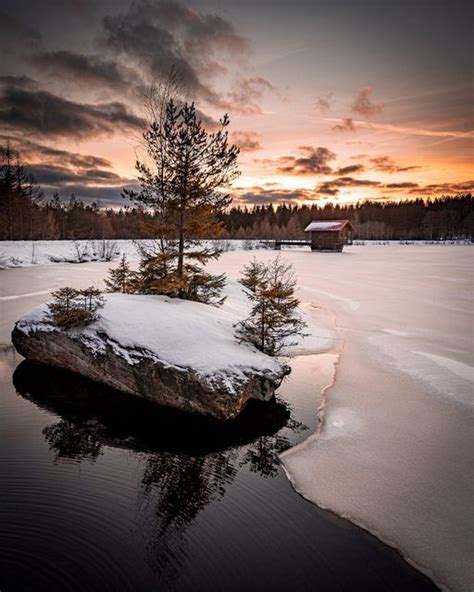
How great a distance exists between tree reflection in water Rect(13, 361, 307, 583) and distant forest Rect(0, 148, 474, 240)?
5.52 meters

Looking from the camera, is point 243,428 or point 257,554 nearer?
point 257,554

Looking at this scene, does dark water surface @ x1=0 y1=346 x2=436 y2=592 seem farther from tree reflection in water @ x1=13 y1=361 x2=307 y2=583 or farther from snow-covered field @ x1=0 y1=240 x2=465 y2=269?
snow-covered field @ x1=0 y1=240 x2=465 y2=269

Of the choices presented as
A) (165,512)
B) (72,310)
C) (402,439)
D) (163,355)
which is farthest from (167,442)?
(72,310)

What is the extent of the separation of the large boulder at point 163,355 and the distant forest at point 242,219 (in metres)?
3.55

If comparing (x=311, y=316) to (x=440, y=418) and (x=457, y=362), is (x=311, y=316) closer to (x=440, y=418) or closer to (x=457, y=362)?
(x=457, y=362)

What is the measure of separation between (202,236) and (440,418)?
27.4ft

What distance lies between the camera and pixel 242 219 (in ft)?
421

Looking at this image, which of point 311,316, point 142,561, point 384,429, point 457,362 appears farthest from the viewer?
point 311,316

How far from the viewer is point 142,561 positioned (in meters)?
3.99

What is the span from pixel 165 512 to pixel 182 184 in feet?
30.4

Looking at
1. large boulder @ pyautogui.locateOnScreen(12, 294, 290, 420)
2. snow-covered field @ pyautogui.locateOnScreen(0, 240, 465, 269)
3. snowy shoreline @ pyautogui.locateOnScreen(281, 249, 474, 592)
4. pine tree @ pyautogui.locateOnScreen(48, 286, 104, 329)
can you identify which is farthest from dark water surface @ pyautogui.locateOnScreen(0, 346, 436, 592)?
snow-covered field @ pyautogui.locateOnScreen(0, 240, 465, 269)

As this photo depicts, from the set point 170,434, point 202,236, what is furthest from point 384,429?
point 202,236

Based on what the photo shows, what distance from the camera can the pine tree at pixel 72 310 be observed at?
9094mm

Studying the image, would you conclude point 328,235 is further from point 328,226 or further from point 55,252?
point 55,252
